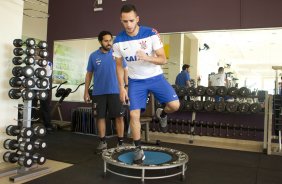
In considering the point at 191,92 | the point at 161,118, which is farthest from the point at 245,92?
the point at 161,118

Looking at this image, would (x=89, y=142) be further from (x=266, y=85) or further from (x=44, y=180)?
(x=266, y=85)

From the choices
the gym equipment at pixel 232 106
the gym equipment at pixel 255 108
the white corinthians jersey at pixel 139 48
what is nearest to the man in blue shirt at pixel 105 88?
the white corinthians jersey at pixel 139 48

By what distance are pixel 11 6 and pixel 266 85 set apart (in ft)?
13.5

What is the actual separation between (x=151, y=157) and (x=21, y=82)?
1.45 m

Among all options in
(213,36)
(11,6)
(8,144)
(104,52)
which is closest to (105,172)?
(8,144)

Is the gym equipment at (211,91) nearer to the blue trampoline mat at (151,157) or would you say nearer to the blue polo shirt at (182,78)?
the blue polo shirt at (182,78)

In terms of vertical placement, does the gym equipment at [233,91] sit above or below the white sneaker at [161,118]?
above

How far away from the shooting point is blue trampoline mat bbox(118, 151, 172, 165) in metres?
2.51

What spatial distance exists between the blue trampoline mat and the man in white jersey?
0.09 m

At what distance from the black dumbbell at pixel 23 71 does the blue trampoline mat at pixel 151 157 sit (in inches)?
45.4

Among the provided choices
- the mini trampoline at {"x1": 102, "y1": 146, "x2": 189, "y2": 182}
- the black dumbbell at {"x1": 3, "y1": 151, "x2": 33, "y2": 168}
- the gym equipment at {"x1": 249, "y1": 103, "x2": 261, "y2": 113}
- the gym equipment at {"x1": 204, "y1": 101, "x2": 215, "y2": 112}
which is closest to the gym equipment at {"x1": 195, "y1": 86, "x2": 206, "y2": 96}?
the gym equipment at {"x1": 204, "y1": 101, "x2": 215, "y2": 112}

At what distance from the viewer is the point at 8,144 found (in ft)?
8.39

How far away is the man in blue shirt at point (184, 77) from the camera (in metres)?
4.88

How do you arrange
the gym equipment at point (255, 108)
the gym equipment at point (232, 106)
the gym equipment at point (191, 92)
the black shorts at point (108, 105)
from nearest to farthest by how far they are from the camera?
the black shorts at point (108, 105) < the gym equipment at point (255, 108) < the gym equipment at point (232, 106) < the gym equipment at point (191, 92)
